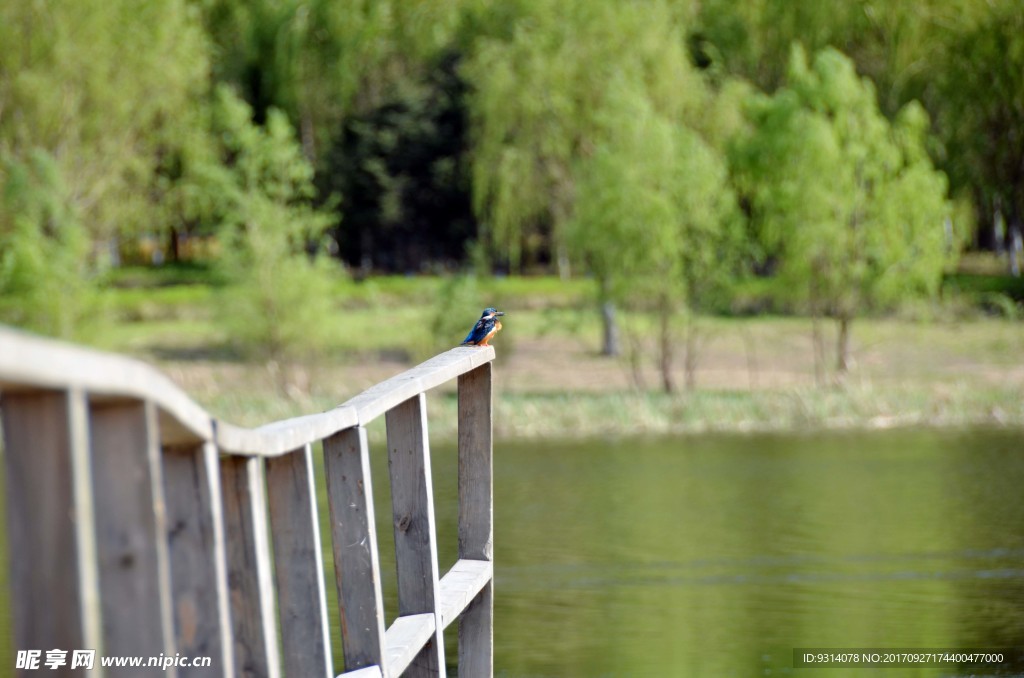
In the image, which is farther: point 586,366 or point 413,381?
point 586,366

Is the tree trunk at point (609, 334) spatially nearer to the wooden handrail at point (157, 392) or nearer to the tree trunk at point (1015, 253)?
the tree trunk at point (1015, 253)

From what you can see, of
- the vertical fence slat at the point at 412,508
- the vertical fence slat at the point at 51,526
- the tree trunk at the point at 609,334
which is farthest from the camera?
the tree trunk at the point at 609,334

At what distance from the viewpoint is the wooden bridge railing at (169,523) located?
1.88 metres

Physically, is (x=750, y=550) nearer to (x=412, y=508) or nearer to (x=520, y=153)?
(x=412, y=508)

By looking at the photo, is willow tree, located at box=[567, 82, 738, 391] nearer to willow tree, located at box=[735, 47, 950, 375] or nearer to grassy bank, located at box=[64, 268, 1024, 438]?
willow tree, located at box=[735, 47, 950, 375]

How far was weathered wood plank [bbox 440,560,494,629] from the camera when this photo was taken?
5.04 m

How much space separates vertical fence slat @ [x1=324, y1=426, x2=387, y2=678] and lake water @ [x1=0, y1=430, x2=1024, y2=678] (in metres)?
6.93

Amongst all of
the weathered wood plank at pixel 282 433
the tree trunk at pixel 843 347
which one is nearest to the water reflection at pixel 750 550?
the tree trunk at pixel 843 347

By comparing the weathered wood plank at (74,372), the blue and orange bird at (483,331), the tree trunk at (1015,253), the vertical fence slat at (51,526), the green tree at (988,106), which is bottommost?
the tree trunk at (1015,253)

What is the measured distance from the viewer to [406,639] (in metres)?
4.36

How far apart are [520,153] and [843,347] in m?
8.55

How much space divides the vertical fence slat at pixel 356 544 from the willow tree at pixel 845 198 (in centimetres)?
2137

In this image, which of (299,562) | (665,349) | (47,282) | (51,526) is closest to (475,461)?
(299,562)

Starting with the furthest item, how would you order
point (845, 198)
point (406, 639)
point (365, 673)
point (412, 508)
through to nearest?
point (845, 198) → point (412, 508) → point (406, 639) → point (365, 673)
